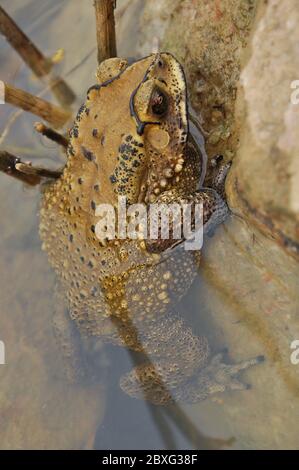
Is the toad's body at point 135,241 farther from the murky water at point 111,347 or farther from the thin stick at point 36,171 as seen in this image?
the thin stick at point 36,171

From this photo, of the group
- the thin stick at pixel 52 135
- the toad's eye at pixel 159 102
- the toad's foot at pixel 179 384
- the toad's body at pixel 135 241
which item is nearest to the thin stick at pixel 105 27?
the toad's body at pixel 135 241

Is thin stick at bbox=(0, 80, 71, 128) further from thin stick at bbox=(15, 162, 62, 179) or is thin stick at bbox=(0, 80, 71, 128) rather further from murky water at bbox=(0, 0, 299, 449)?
thin stick at bbox=(15, 162, 62, 179)

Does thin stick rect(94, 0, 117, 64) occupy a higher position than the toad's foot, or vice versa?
thin stick rect(94, 0, 117, 64)

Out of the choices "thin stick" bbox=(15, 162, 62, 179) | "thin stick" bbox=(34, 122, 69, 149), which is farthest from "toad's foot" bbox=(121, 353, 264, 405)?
"thin stick" bbox=(34, 122, 69, 149)

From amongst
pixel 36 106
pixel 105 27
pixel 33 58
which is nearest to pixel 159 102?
pixel 105 27

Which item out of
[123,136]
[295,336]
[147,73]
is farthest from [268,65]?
[295,336]

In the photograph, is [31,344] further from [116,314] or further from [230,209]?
[230,209]
